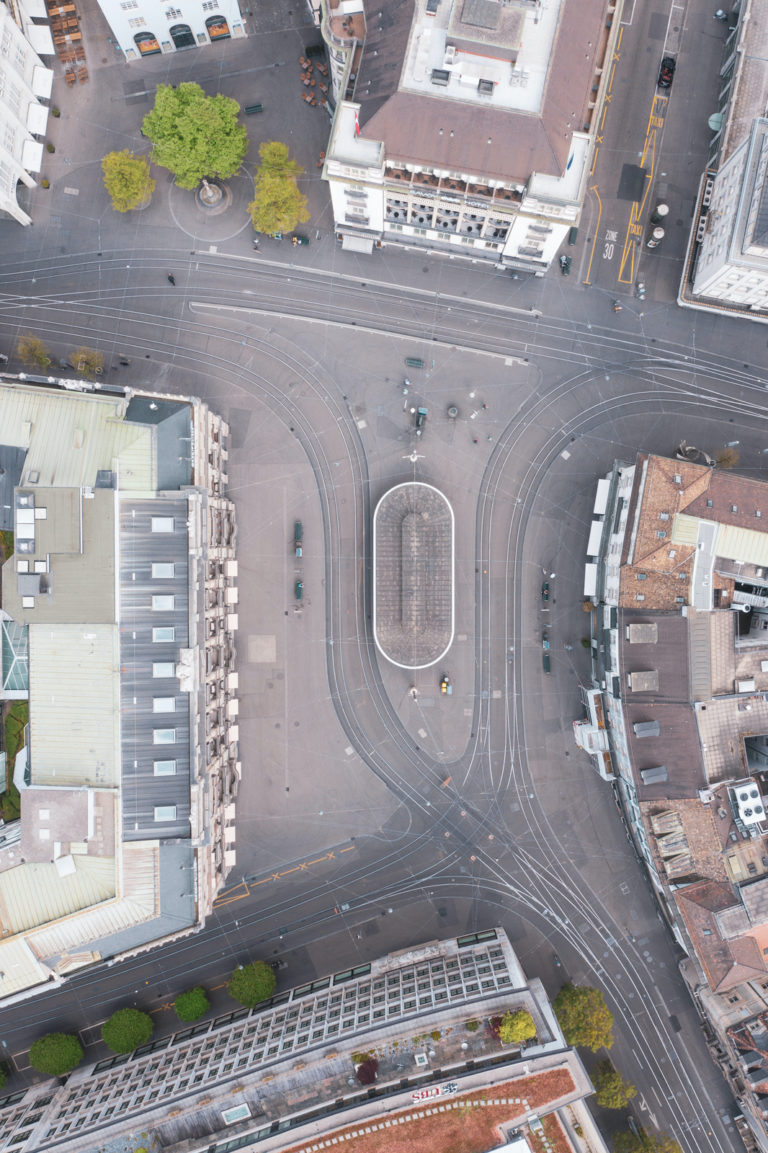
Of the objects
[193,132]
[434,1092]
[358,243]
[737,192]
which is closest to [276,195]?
[193,132]

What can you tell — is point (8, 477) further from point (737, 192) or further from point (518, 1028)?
point (737, 192)

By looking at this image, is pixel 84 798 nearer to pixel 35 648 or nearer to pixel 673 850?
pixel 35 648

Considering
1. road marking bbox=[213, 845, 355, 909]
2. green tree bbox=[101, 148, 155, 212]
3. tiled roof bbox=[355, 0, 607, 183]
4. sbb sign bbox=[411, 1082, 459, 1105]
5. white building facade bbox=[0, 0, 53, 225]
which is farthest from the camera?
road marking bbox=[213, 845, 355, 909]

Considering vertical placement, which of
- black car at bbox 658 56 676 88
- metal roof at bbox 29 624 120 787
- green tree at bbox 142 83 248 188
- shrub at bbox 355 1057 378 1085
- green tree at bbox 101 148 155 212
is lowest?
shrub at bbox 355 1057 378 1085

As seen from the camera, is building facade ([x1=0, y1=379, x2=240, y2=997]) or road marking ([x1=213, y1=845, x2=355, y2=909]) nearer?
building facade ([x1=0, y1=379, x2=240, y2=997])

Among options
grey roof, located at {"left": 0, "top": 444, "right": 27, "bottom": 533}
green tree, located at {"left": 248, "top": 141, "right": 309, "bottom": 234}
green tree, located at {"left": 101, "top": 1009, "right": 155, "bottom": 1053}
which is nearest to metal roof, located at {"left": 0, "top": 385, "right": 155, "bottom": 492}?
grey roof, located at {"left": 0, "top": 444, "right": 27, "bottom": 533}

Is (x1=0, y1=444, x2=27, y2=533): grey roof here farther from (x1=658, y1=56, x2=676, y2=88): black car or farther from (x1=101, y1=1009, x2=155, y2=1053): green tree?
(x1=658, y1=56, x2=676, y2=88): black car

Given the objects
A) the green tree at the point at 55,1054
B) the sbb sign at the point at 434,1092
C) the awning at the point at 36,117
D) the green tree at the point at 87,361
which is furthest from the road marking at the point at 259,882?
the awning at the point at 36,117
